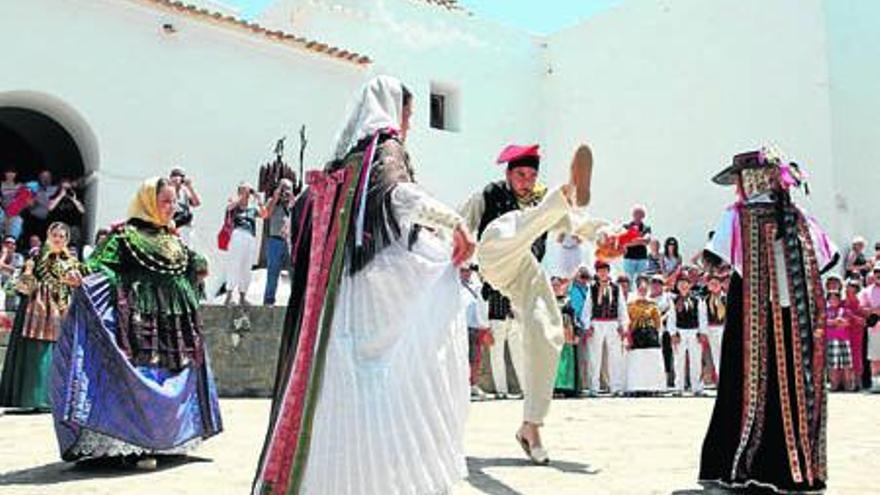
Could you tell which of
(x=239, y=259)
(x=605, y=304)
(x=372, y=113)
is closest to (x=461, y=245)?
(x=372, y=113)

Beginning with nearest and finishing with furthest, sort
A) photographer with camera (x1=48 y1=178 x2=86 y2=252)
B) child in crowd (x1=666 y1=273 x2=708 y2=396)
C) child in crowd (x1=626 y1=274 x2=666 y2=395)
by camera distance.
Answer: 1. child in crowd (x1=626 y1=274 x2=666 y2=395)
2. child in crowd (x1=666 y1=273 x2=708 y2=396)
3. photographer with camera (x1=48 y1=178 x2=86 y2=252)

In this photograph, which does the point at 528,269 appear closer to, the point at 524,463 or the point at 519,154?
the point at 519,154

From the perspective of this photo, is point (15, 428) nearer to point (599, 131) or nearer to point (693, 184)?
point (693, 184)

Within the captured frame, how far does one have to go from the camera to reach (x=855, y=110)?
16328 millimetres

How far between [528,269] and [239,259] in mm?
6413

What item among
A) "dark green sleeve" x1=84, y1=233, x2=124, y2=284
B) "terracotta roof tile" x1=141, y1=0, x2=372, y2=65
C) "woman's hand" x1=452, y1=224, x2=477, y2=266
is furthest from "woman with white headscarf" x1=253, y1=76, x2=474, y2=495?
"terracotta roof tile" x1=141, y1=0, x2=372, y2=65

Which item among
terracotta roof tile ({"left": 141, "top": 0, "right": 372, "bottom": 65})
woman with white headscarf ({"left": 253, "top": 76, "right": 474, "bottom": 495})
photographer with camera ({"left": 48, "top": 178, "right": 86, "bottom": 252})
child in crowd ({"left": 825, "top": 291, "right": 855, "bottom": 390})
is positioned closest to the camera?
woman with white headscarf ({"left": 253, "top": 76, "right": 474, "bottom": 495})

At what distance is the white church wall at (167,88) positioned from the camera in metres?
12.8

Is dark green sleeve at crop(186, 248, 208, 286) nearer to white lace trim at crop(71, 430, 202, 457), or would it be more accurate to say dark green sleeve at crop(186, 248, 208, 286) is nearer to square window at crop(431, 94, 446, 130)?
white lace trim at crop(71, 430, 202, 457)

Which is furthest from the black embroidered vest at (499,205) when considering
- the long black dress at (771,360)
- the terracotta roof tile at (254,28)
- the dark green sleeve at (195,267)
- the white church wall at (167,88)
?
the terracotta roof tile at (254,28)

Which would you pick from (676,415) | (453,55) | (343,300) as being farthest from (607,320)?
(453,55)

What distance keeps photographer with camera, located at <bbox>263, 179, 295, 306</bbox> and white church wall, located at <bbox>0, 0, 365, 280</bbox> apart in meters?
3.59

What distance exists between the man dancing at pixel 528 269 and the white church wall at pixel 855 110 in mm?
12243

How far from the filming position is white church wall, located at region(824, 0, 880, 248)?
15.9 metres
